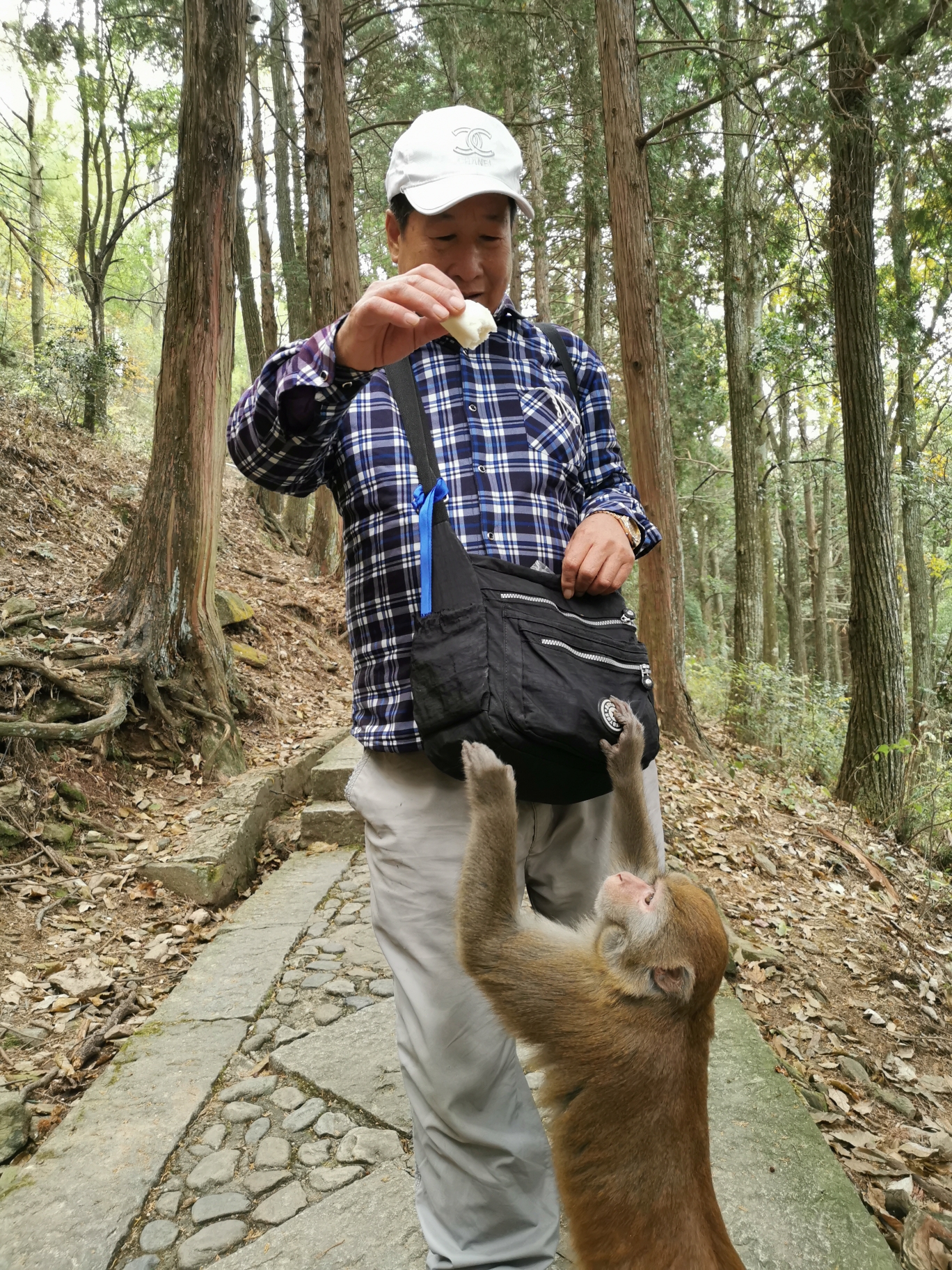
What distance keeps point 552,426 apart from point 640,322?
671 centimetres

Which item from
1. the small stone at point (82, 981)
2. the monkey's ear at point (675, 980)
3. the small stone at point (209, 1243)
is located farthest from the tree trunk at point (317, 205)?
the monkey's ear at point (675, 980)

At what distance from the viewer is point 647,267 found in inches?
316

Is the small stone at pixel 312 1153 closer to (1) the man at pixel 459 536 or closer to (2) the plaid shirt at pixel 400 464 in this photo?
(1) the man at pixel 459 536

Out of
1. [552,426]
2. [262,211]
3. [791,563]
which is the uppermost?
[262,211]

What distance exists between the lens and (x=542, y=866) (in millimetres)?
2039

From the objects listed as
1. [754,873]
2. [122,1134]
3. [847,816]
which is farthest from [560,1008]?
[847,816]

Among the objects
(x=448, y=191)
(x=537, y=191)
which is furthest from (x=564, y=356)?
(x=537, y=191)

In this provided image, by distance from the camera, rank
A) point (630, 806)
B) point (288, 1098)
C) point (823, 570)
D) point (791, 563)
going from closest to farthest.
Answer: point (630, 806) → point (288, 1098) → point (791, 563) → point (823, 570)

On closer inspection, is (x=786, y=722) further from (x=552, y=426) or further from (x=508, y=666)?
(x=508, y=666)

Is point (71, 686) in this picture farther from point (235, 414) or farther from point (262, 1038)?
point (235, 414)

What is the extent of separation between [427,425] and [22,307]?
32751 millimetres

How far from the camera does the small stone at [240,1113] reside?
2.99 m

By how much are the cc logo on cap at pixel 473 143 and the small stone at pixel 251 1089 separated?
10.3 ft

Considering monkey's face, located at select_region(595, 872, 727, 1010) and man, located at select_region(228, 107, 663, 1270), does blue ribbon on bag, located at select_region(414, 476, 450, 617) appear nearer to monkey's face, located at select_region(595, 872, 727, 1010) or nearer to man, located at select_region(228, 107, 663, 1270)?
man, located at select_region(228, 107, 663, 1270)
